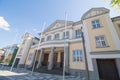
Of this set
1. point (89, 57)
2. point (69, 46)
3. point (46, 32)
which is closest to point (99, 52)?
point (89, 57)

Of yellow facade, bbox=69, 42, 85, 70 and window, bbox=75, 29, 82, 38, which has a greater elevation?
window, bbox=75, 29, 82, 38

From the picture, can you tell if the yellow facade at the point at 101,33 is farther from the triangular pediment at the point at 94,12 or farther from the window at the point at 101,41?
the triangular pediment at the point at 94,12

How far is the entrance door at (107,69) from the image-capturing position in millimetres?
10570

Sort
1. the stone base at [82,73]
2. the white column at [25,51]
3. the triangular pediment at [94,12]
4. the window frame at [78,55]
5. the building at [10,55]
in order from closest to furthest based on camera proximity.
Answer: the stone base at [82,73]
the window frame at [78,55]
the triangular pediment at [94,12]
the white column at [25,51]
the building at [10,55]

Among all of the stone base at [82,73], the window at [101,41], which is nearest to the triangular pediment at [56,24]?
the window at [101,41]

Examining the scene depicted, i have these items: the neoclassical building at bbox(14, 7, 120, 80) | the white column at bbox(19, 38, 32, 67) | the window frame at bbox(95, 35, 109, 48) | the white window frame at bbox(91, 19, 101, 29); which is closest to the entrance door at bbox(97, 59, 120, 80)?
the neoclassical building at bbox(14, 7, 120, 80)

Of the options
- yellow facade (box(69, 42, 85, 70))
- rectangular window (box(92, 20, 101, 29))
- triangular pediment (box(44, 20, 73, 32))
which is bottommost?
yellow facade (box(69, 42, 85, 70))

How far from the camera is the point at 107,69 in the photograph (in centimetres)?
1118

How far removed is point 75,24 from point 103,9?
20.3 feet

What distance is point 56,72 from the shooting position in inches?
530

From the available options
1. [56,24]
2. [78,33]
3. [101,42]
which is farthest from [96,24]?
[56,24]

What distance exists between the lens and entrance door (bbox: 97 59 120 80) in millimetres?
10570

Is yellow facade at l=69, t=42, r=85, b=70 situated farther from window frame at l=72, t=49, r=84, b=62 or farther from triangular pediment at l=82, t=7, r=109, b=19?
triangular pediment at l=82, t=7, r=109, b=19

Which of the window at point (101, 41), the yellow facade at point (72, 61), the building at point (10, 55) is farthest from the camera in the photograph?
the building at point (10, 55)
